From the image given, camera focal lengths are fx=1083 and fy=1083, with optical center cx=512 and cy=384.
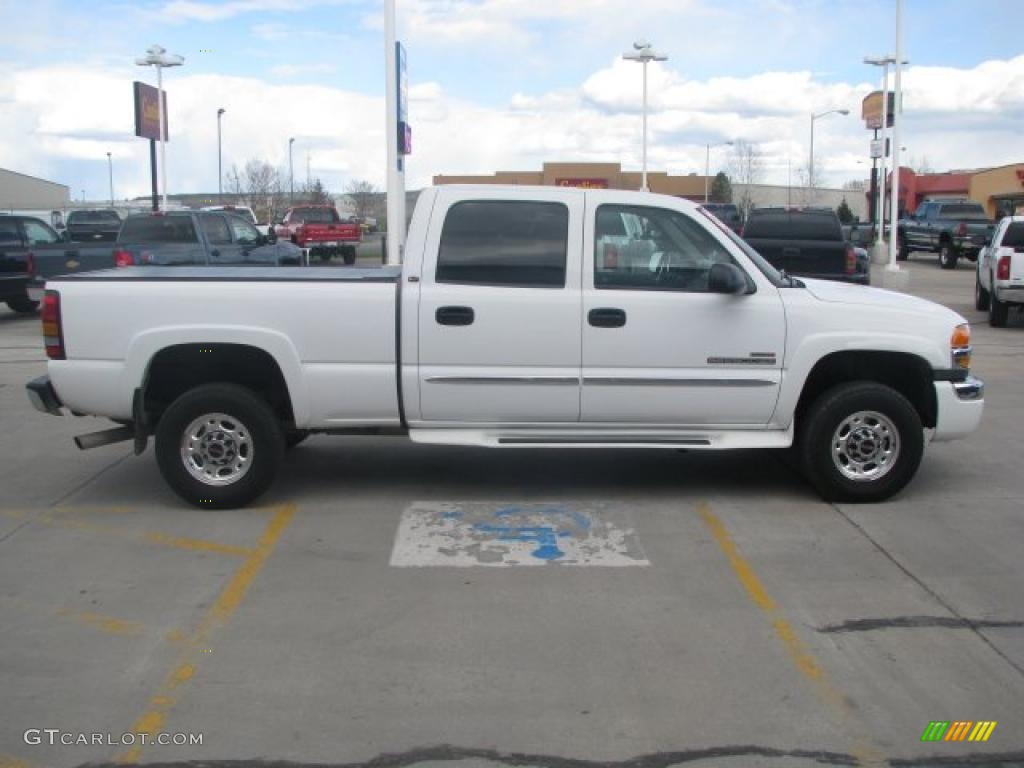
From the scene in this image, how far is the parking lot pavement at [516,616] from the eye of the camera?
4012 millimetres

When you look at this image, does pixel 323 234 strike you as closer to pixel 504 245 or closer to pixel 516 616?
pixel 504 245

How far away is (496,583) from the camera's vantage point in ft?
18.4

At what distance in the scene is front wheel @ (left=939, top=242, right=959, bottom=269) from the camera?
33438 mm

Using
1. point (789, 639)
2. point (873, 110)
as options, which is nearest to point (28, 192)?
point (873, 110)

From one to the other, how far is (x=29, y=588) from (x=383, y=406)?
2.25m

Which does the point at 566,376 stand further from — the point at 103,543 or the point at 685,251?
the point at 103,543

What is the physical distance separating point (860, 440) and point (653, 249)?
5.97ft

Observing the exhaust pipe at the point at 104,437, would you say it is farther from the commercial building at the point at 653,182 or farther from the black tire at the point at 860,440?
the commercial building at the point at 653,182

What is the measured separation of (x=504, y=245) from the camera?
6.75m

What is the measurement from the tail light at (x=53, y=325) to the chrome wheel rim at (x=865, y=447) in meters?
4.88

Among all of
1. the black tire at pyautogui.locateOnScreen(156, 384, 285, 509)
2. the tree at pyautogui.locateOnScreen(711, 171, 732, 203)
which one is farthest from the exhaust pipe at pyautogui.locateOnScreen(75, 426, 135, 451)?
the tree at pyautogui.locateOnScreen(711, 171, 732, 203)

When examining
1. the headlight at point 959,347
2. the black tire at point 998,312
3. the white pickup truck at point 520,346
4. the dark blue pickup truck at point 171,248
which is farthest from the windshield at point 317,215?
the headlight at point 959,347

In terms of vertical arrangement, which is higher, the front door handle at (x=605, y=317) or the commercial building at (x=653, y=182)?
the commercial building at (x=653, y=182)

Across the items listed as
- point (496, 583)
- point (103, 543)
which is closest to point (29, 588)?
point (103, 543)
